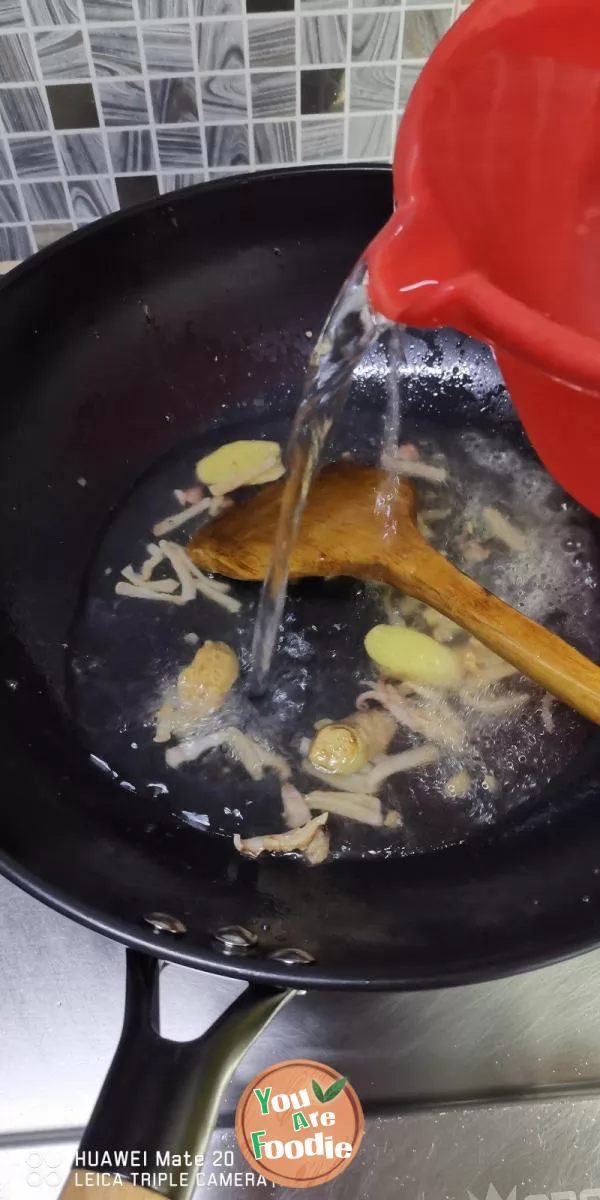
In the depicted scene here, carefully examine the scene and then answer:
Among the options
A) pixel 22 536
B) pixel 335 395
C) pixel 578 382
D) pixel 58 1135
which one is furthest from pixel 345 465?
pixel 58 1135

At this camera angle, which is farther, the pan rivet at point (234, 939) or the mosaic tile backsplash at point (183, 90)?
the mosaic tile backsplash at point (183, 90)

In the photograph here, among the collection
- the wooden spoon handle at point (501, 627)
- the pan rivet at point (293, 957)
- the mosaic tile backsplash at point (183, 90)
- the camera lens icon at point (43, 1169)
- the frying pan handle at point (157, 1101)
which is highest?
the mosaic tile backsplash at point (183, 90)

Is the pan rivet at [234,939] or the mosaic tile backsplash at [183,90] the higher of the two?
the mosaic tile backsplash at [183,90]

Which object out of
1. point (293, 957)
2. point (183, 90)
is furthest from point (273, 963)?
point (183, 90)

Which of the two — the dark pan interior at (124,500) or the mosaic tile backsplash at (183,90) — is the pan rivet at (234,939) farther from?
the mosaic tile backsplash at (183,90)

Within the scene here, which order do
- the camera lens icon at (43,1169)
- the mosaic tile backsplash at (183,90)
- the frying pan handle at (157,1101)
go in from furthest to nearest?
the mosaic tile backsplash at (183,90)
the camera lens icon at (43,1169)
the frying pan handle at (157,1101)

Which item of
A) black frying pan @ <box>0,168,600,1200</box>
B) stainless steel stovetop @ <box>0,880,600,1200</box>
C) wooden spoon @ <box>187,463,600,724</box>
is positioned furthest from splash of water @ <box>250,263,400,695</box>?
stainless steel stovetop @ <box>0,880,600,1200</box>

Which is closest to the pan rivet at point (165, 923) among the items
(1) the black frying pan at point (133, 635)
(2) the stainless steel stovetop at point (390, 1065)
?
(1) the black frying pan at point (133, 635)
